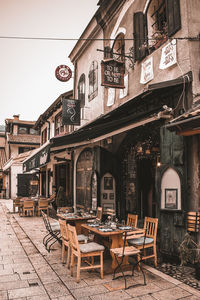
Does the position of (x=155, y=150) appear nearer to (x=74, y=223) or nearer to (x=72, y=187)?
(x=74, y=223)

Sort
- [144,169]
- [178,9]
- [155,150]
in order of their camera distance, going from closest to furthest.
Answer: [178,9] → [155,150] → [144,169]

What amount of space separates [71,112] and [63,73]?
8.06ft

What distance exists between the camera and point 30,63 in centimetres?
1634

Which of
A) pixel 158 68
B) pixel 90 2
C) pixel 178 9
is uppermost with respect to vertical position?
pixel 90 2

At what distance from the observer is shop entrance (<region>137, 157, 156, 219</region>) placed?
419 inches

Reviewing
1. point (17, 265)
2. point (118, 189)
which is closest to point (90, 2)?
point (118, 189)

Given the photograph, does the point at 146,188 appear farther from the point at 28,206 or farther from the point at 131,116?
the point at 28,206

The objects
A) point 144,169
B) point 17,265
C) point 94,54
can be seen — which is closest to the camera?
point 17,265

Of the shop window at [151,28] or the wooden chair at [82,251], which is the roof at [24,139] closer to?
the shop window at [151,28]

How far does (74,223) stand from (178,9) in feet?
20.5

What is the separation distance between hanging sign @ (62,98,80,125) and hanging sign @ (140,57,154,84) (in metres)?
5.13

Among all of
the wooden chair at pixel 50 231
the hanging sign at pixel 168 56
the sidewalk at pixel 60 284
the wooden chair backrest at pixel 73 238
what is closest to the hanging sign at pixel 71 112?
the wooden chair at pixel 50 231

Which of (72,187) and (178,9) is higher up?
(178,9)

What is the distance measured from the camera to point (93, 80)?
12.0 meters
